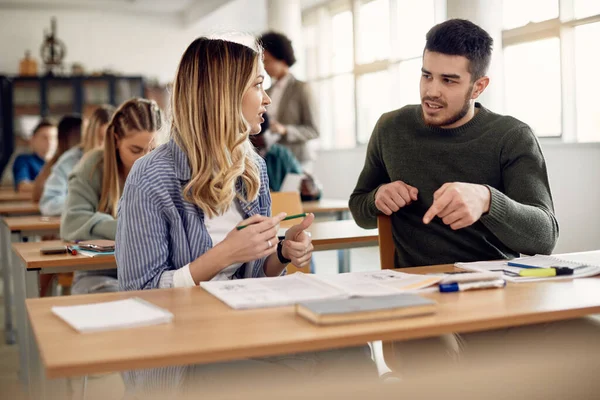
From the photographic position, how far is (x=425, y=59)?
1.91m

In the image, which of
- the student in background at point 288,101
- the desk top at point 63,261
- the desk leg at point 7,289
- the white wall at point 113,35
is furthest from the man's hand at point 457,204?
the white wall at point 113,35

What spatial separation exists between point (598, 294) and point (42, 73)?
9.63 metres

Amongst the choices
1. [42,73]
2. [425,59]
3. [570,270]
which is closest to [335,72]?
[42,73]

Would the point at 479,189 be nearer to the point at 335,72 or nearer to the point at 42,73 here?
the point at 335,72

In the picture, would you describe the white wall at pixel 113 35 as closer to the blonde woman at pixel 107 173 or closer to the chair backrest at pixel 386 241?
the blonde woman at pixel 107 173

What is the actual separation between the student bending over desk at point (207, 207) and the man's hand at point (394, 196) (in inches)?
11.9

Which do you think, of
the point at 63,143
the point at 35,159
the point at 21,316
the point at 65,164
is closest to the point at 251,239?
Result: the point at 21,316

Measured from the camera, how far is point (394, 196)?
1845 mm

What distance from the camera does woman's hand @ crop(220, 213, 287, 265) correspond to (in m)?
1.48

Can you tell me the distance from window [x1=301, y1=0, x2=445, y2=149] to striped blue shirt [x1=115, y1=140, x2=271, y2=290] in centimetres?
523

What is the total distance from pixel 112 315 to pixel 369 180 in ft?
3.77

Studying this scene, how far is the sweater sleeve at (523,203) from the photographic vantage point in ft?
5.24

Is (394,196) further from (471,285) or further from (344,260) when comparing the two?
(344,260)

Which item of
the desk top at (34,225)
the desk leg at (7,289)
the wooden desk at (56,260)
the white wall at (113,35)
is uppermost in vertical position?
the white wall at (113,35)
